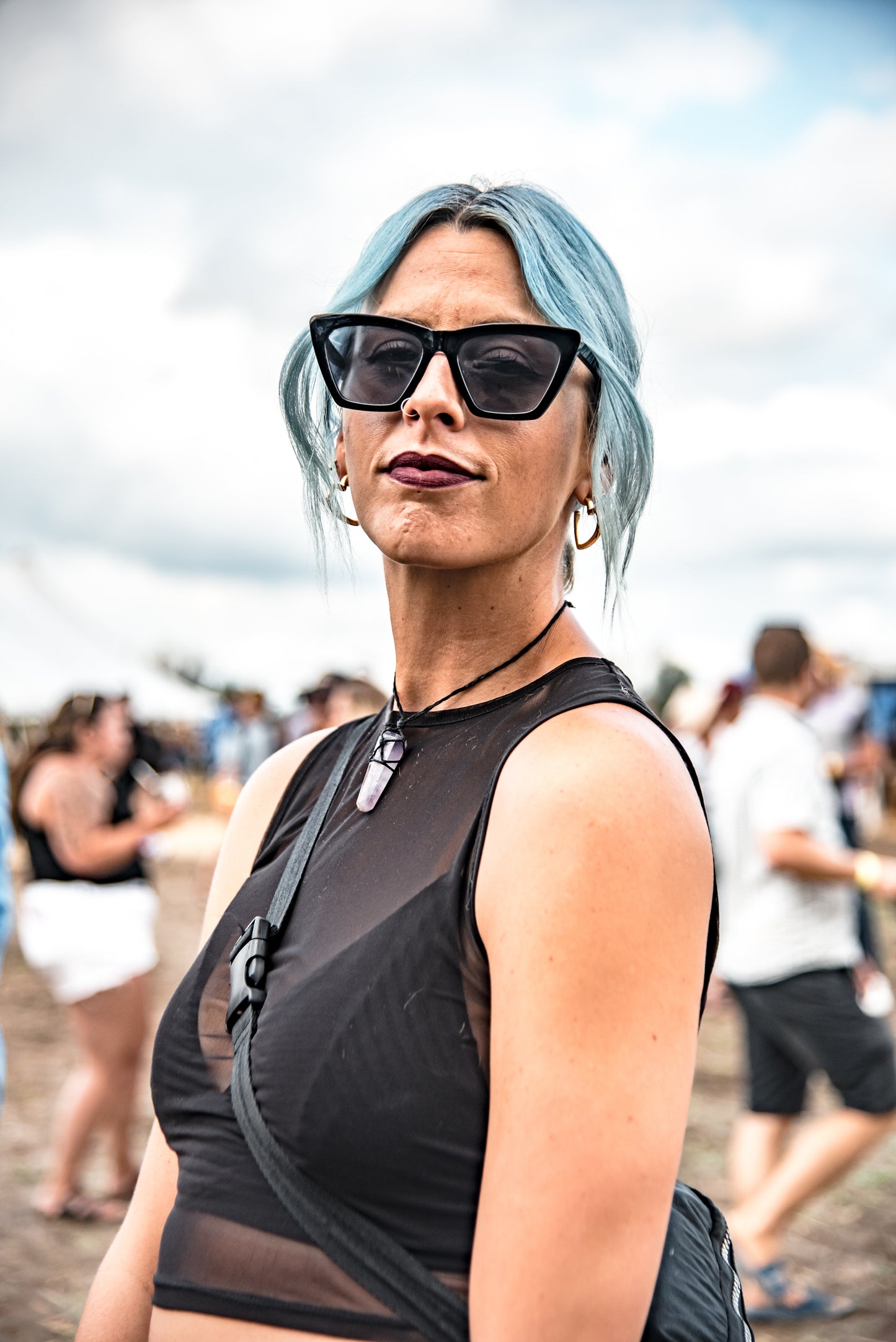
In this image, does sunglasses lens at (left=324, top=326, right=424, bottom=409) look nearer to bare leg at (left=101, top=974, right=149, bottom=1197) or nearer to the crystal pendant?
the crystal pendant

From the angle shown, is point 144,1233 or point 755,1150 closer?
point 144,1233

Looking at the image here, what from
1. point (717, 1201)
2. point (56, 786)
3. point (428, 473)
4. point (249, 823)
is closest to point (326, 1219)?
point (249, 823)

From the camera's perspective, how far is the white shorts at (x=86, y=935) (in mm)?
4684

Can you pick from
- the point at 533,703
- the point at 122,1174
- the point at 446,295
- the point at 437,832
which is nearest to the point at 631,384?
the point at 446,295

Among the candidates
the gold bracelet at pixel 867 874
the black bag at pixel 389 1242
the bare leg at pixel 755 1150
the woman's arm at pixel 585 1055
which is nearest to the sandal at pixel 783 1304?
the bare leg at pixel 755 1150

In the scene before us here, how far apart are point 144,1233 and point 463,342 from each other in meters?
1.07

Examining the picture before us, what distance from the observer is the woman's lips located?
4.08 feet

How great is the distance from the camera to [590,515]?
1.41 metres

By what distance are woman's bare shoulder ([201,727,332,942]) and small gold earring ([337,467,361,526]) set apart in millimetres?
281

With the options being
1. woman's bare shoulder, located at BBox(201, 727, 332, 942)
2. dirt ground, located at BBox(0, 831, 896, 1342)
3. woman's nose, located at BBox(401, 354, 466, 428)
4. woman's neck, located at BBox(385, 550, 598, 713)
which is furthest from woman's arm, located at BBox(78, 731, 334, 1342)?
dirt ground, located at BBox(0, 831, 896, 1342)

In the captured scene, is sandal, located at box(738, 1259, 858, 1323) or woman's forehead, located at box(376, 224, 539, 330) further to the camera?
sandal, located at box(738, 1259, 858, 1323)

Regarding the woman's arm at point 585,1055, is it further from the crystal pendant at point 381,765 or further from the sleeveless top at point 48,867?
the sleeveless top at point 48,867

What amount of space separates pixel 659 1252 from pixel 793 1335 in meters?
3.24

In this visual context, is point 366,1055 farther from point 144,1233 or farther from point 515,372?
point 515,372
